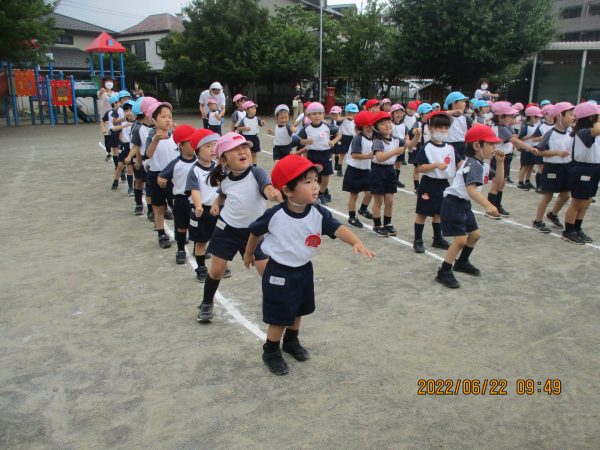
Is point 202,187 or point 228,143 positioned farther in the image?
point 202,187

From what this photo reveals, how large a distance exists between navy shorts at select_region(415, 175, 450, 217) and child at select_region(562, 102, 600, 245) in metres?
2.02

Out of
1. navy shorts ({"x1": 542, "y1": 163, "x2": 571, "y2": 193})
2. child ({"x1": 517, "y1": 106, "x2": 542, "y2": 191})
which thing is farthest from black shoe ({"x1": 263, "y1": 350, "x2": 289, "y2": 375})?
child ({"x1": 517, "y1": 106, "x2": 542, "y2": 191})

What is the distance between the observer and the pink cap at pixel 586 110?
262 inches

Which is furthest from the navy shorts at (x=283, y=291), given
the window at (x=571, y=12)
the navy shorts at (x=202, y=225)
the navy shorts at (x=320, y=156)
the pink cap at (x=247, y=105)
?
the window at (x=571, y=12)

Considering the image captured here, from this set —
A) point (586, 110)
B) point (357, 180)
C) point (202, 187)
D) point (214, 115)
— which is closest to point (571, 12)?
point (214, 115)

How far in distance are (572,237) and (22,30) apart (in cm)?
2228

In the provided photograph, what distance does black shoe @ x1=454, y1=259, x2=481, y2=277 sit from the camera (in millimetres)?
5766

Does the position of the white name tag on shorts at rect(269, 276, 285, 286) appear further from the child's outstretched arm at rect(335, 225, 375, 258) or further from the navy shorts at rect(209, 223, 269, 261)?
the navy shorts at rect(209, 223, 269, 261)

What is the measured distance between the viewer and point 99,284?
5535mm

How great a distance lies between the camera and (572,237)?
23.1 ft

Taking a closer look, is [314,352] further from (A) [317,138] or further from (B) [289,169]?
(A) [317,138]

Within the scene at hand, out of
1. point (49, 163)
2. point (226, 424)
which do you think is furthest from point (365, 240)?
point (49, 163)

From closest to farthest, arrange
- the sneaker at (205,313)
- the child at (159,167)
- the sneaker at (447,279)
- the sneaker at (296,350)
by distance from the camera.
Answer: the sneaker at (296,350) → the sneaker at (205,313) → the sneaker at (447,279) → the child at (159,167)

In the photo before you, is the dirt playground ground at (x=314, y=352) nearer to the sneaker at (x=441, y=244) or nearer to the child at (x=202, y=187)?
the sneaker at (x=441, y=244)
